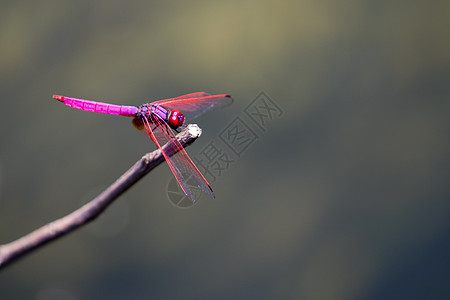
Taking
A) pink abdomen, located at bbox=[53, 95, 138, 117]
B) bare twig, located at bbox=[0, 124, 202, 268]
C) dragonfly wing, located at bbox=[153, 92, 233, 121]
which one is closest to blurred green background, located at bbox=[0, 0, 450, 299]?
dragonfly wing, located at bbox=[153, 92, 233, 121]

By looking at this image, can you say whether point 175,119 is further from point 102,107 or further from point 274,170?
point 274,170

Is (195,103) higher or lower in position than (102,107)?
lower

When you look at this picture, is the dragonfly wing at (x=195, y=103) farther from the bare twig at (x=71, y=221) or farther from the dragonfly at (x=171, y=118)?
the bare twig at (x=71, y=221)

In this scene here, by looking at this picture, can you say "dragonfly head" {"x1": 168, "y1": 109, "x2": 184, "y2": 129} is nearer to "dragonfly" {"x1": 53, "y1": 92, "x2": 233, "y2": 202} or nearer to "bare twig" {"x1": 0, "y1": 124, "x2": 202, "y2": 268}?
"dragonfly" {"x1": 53, "y1": 92, "x2": 233, "y2": 202}

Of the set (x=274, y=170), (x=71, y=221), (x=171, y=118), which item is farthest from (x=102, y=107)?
(x=274, y=170)

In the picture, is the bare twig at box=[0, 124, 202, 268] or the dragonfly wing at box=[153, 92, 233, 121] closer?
the bare twig at box=[0, 124, 202, 268]

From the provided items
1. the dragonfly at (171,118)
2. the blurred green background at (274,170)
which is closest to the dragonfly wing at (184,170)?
the dragonfly at (171,118)

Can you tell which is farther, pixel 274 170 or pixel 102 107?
pixel 274 170
